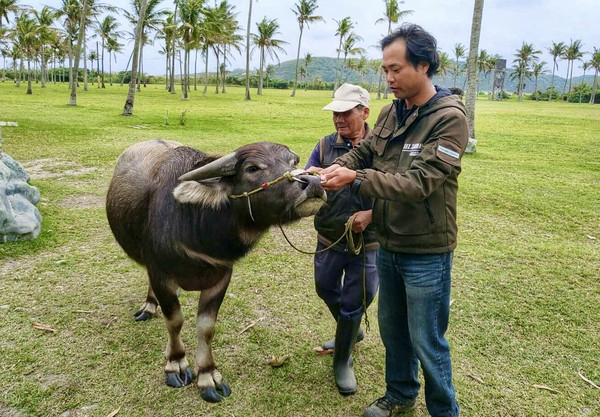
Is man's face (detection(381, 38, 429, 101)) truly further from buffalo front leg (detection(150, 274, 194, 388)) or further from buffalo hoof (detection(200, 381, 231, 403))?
buffalo hoof (detection(200, 381, 231, 403))

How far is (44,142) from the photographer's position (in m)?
12.2

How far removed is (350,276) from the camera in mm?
3145

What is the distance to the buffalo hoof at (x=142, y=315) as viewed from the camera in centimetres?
395

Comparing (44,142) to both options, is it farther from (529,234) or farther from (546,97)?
(546,97)

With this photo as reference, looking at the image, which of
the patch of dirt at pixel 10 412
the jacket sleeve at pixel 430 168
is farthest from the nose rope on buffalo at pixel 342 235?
the patch of dirt at pixel 10 412

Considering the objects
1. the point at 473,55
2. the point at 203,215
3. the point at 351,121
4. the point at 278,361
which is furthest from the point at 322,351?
the point at 473,55

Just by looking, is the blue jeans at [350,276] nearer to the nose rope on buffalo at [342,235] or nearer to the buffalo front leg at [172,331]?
the nose rope on buffalo at [342,235]

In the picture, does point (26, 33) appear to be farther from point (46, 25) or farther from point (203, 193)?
point (203, 193)

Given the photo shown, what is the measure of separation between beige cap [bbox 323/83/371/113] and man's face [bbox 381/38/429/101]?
718 millimetres

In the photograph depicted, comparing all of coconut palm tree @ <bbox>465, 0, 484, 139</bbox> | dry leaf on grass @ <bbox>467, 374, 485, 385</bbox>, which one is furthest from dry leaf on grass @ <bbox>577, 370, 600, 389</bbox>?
coconut palm tree @ <bbox>465, 0, 484, 139</bbox>

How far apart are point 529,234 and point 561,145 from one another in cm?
1169

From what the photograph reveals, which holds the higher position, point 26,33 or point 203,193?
point 26,33

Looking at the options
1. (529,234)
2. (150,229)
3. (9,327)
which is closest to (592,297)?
(529,234)

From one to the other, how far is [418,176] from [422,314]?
80 centimetres
